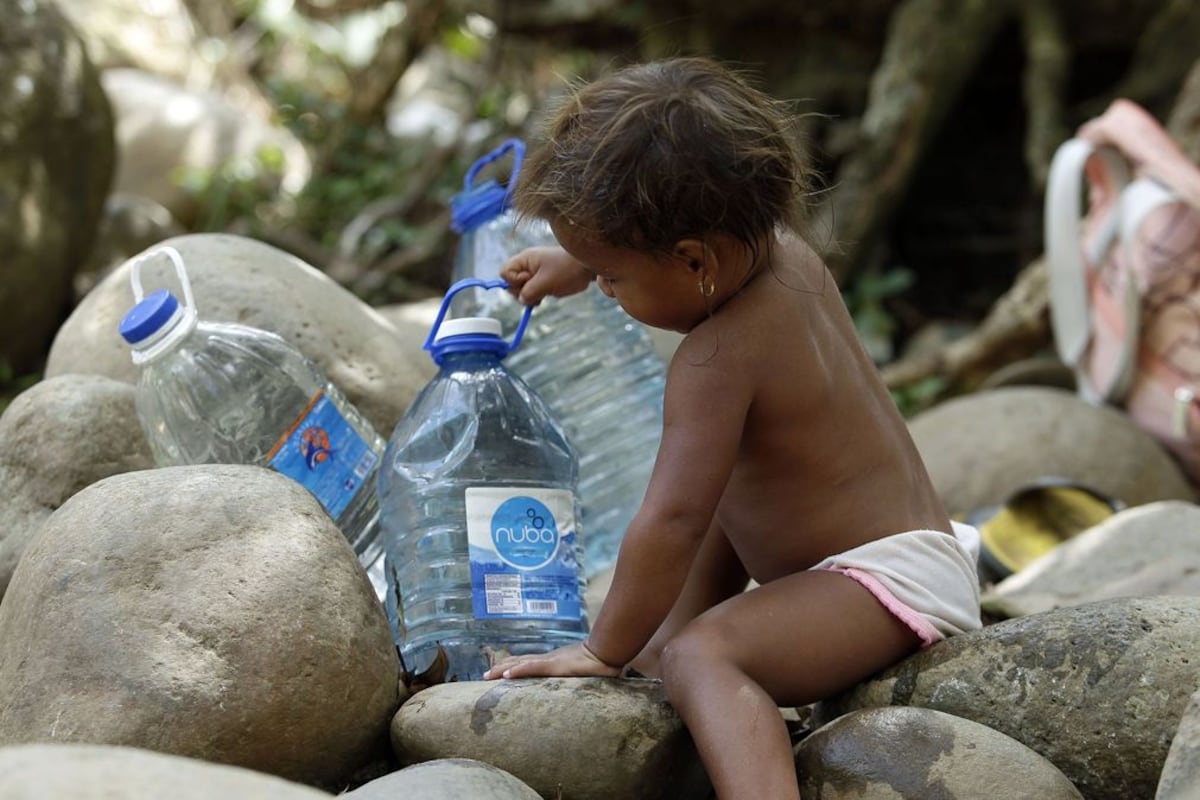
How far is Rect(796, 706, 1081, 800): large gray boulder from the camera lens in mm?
1952

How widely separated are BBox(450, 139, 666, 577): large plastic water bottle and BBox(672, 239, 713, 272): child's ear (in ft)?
3.90

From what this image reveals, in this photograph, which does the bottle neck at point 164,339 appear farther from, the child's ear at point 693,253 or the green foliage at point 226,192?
the green foliage at point 226,192

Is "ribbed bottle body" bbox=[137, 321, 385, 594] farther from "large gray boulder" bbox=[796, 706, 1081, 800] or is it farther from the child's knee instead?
"large gray boulder" bbox=[796, 706, 1081, 800]

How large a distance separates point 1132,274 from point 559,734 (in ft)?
11.1

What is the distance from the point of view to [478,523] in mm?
2438

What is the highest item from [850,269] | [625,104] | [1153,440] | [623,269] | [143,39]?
[625,104]

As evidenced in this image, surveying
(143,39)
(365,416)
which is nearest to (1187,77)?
(365,416)

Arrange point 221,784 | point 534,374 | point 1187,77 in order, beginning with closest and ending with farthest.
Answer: point 221,784, point 534,374, point 1187,77

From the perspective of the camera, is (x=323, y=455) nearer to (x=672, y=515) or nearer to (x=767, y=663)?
(x=672, y=515)

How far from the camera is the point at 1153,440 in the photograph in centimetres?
468

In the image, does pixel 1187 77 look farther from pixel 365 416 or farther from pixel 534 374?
pixel 365 416

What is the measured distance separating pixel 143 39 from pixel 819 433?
8.17m

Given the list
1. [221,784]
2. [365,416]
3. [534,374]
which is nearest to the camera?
[221,784]

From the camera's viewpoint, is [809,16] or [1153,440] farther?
[809,16]
